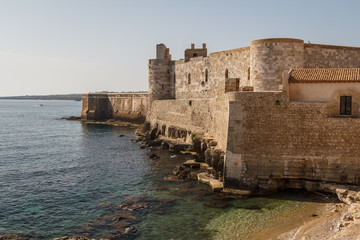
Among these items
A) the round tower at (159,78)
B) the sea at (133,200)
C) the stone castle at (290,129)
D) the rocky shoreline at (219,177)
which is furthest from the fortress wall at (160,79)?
the rocky shoreline at (219,177)

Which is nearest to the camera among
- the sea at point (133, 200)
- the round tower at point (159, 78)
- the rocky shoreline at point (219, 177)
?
the rocky shoreline at point (219, 177)

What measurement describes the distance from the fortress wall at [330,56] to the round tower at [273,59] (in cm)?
123

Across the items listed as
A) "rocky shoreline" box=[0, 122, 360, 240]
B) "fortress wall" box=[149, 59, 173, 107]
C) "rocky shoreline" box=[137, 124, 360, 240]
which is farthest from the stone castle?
"fortress wall" box=[149, 59, 173, 107]

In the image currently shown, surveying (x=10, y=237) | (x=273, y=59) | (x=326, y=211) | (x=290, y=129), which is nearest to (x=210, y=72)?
(x=273, y=59)

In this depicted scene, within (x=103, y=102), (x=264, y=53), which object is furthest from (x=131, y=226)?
(x=103, y=102)

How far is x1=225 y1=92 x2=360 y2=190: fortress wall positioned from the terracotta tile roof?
1217 mm

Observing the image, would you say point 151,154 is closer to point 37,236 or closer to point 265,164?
point 265,164

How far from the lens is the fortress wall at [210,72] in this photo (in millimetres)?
26422

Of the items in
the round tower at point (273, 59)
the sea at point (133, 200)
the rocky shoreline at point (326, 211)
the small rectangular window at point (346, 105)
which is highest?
the round tower at point (273, 59)

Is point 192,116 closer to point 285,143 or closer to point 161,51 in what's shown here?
point 161,51

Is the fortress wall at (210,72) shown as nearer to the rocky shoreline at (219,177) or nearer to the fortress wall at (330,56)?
the fortress wall at (330,56)

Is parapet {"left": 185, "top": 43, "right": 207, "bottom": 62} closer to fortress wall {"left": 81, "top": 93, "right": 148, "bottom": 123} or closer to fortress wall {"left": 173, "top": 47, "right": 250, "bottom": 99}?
fortress wall {"left": 173, "top": 47, "right": 250, "bottom": 99}

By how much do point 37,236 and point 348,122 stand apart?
14.4 metres

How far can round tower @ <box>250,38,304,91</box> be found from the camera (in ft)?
67.3
